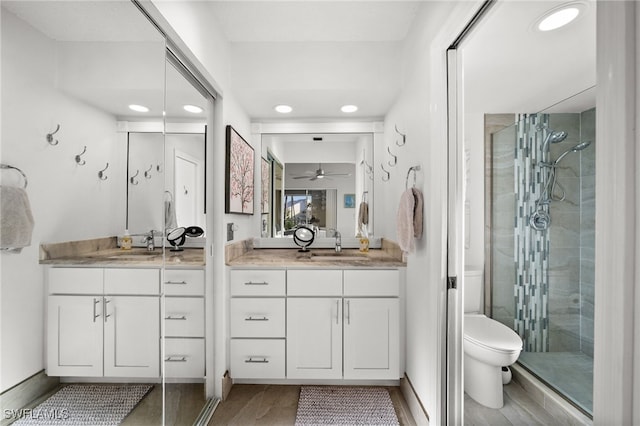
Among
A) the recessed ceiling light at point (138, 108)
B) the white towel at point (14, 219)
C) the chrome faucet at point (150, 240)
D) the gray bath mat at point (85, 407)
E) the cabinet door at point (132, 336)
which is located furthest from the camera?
the chrome faucet at point (150, 240)

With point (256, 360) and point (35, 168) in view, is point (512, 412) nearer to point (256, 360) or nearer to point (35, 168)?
point (256, 360)

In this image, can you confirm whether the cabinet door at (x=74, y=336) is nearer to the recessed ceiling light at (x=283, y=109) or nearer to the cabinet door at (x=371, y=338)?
the cabinet door at (x=371, y=338)

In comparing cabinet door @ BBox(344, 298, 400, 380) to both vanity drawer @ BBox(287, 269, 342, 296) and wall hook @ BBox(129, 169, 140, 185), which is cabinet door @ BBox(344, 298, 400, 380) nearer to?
vanity drawer @ BBox(287, 269, 342, 296)

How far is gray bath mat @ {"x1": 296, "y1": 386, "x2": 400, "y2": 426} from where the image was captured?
173cm

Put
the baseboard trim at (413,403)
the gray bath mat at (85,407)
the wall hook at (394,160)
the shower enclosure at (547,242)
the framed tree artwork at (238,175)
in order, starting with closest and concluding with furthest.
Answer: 1. the gray bath mat at (85,407)
2. the shower enclosure at (547,242)
3. the baseboard trim at (413,403)
4. the framed tree artwork at (238,175)
5. the wall hook at (394,160)

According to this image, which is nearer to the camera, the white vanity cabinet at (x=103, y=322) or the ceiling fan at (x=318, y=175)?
the white vanity cabinet at (x=103, y=322)

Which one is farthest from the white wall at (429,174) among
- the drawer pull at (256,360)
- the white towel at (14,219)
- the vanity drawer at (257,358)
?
the white towel at (14,219)

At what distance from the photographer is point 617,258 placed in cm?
62

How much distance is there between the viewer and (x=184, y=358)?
1523 millimetres

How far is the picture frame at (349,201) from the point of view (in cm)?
268

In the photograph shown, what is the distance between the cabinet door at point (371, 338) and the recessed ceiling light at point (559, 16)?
1.63 m

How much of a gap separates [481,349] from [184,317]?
158 cm

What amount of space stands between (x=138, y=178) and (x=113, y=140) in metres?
0.18

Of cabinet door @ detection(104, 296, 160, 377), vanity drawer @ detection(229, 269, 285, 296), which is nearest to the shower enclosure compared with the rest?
vanity drawer @ detection(229, 269, 285, 296)
